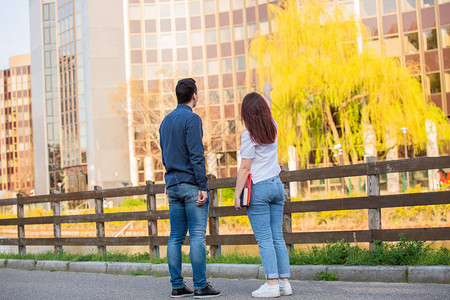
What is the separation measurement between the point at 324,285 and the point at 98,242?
5.35m

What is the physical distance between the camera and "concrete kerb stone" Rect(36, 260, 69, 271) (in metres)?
10.8

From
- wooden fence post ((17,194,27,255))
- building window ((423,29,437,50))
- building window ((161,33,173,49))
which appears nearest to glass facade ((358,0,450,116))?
building window ((423,29,437,50))

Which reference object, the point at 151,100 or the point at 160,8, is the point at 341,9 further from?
the point at 160,8

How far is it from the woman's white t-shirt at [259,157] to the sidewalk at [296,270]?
6.29ft

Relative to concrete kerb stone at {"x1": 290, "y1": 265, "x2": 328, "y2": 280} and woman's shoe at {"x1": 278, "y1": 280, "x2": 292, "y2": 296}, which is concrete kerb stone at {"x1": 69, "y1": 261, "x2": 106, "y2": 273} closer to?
concrete kerb stone at {"x1": 290, "y1": 265, "x2": 328, "y2": 280}

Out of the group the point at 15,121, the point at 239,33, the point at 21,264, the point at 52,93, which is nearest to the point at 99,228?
the point at 21,264

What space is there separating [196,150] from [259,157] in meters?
0.67

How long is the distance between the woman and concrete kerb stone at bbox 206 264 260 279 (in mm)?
1838

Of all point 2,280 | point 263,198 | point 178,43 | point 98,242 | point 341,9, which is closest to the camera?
point 263,198

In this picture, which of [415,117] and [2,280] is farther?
[415,117]

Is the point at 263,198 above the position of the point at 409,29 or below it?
below

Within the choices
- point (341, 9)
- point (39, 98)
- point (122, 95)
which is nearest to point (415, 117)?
point (341, 9)

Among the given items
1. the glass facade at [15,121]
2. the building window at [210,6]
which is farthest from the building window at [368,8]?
the glass facade at [15,121]

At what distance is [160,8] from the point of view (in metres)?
58.5
